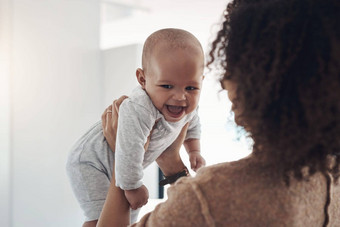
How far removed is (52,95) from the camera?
209 centimetres

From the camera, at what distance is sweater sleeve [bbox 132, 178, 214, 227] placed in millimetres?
416

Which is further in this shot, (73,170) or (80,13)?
(80,13)

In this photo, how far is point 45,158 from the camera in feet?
6.79

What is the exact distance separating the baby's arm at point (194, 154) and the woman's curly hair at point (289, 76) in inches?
22.3

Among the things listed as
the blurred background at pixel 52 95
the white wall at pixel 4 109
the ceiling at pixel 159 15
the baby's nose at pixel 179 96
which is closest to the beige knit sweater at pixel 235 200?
the baby's nose at pixel 179 96

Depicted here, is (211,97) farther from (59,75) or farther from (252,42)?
(252,42)

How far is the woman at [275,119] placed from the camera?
15.4 inches

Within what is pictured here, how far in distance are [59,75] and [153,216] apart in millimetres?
1819

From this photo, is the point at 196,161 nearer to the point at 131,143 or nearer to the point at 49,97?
the point at 131,143

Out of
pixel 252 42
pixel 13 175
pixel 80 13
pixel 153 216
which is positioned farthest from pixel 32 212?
pixel 252 42

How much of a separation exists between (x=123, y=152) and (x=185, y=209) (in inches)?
15.2

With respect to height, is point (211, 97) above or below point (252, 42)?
below

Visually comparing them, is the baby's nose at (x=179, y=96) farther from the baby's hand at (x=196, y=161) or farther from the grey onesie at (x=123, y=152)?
the baby's hand at (x=196, y=161)

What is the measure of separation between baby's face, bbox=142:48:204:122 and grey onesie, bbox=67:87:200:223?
0.03 m
